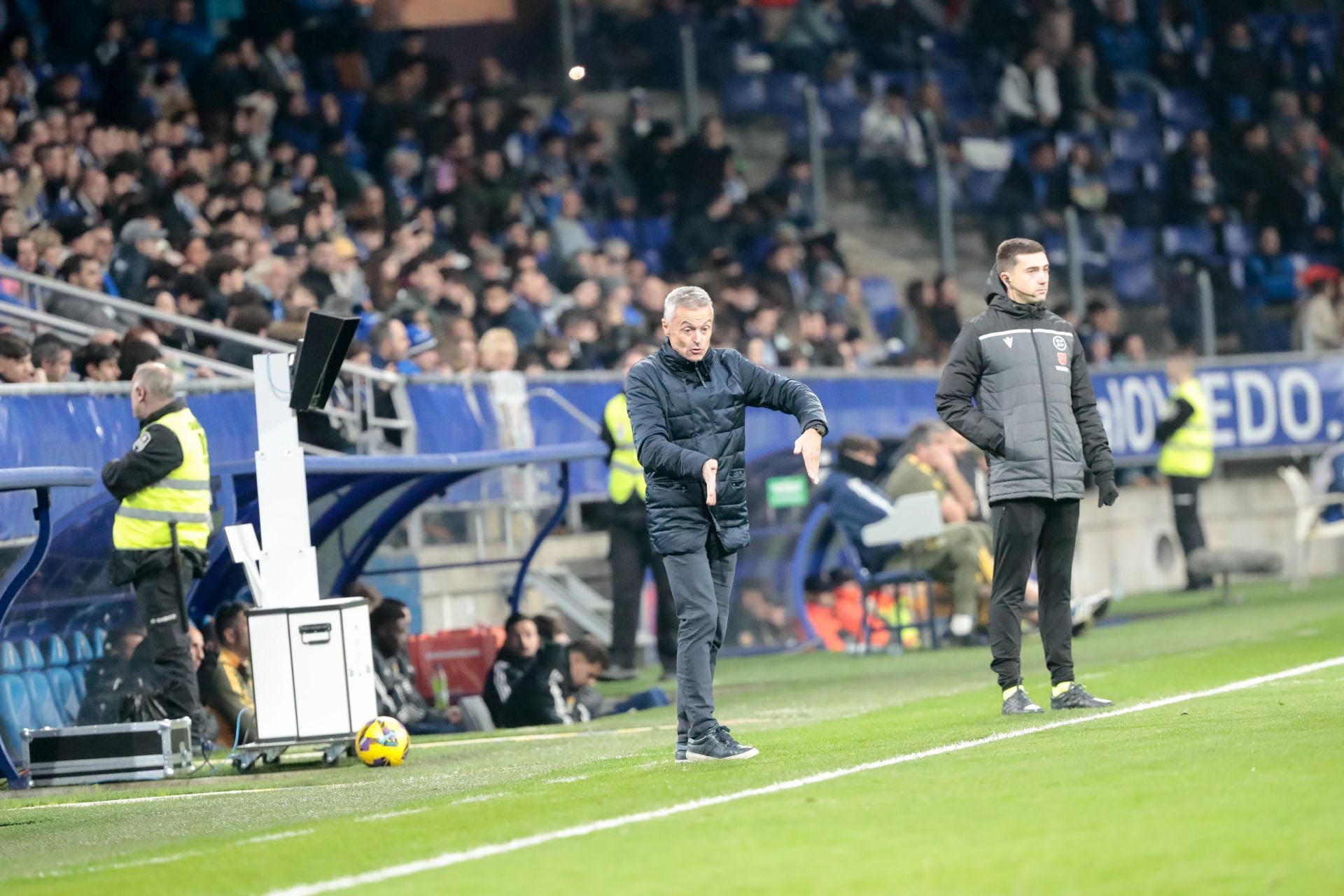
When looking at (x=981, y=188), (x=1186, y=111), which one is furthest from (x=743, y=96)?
(x=1186, y=111)

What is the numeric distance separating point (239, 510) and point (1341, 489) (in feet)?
43.0

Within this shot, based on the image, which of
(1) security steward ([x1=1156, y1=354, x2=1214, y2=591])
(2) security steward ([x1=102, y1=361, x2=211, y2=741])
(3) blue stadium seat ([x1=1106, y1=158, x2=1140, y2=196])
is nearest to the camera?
(2) security steward ([x1=102, y1=361, x2=211, y2=741])

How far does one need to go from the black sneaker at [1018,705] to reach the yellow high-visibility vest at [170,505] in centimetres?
451

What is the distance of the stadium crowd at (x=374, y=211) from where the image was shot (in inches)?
662

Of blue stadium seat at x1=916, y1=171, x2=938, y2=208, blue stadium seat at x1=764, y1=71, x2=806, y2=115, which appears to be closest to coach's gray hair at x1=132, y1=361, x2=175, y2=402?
blue stadium seat at x1=916, y1=171, x2=938, y2=208

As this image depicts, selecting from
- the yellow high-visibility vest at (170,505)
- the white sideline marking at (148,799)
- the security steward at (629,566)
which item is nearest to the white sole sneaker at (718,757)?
the white sideline marking at (148,799)

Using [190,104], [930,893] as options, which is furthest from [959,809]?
[190,104]

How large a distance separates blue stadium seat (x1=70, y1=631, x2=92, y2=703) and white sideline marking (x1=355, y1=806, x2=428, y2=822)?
4423 millimetres

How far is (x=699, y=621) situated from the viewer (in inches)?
353

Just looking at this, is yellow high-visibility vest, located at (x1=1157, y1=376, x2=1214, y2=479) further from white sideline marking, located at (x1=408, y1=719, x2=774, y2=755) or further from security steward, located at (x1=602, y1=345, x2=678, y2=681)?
white sideline marking, located at (x1=408, y1=719, x2=774, y2=755)

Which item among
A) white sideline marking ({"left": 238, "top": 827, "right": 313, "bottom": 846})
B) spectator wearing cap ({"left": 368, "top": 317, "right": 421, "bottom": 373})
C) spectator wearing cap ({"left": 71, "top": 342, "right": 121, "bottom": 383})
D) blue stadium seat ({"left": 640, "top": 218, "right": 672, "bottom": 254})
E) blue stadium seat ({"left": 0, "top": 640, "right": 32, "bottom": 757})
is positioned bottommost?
white sideline marking ({"left": 238, "top": 827, "right": 313, "bottom": 846})

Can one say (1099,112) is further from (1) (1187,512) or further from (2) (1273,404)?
(1) (1187,512)

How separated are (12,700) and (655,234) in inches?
553

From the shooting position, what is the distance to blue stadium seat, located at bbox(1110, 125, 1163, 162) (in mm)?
28984
